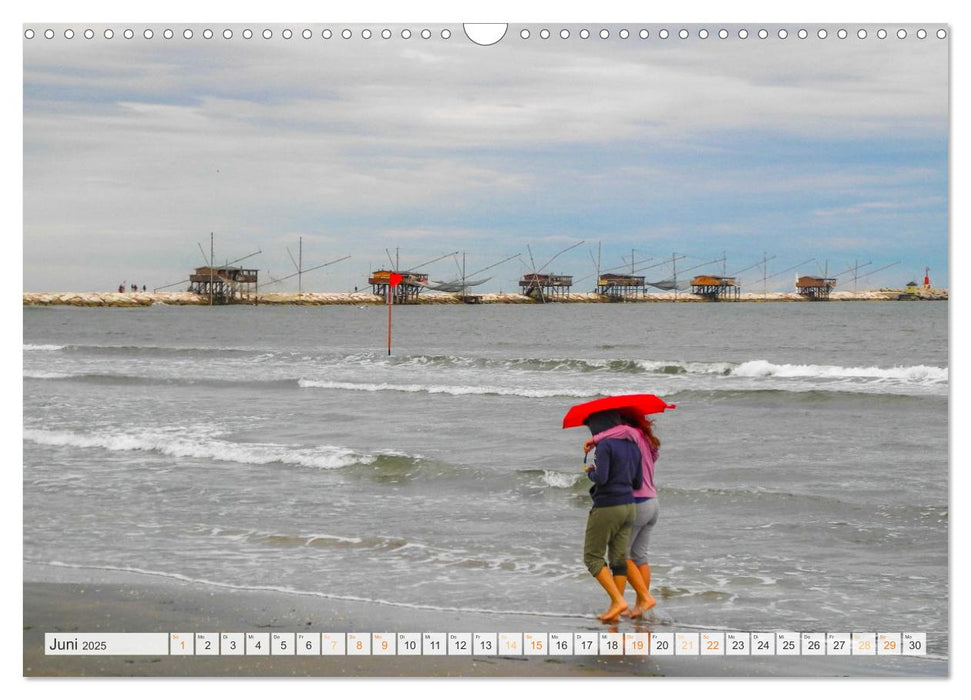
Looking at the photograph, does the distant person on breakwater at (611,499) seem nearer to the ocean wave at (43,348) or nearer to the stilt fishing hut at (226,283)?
the stilt fishing hut at (226,283)

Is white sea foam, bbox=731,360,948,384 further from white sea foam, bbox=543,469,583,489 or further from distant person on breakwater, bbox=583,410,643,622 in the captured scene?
distant person on breakwater, bbox=583,410,643,622

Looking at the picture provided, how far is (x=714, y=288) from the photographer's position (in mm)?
34000

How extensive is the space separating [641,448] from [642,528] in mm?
545

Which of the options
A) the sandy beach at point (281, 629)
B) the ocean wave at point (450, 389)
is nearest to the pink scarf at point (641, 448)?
the sandy beach at point (281, 629)

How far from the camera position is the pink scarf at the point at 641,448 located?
203 inches

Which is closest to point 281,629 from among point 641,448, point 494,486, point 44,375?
point 641,448

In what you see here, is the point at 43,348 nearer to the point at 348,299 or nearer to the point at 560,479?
the point at 348,299

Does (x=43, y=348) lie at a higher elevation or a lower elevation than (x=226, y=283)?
lower

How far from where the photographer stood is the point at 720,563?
7.89 metres

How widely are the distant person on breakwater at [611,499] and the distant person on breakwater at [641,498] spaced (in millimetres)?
24

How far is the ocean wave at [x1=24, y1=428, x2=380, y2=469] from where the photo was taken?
12414 mm

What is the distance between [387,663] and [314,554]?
355 cm

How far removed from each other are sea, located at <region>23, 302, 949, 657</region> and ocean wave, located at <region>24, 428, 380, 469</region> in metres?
0.05

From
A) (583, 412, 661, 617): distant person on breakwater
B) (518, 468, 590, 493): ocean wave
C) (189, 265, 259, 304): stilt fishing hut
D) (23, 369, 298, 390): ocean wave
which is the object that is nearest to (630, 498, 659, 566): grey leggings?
(583, 412, 661, 617): distant person on breakwater
